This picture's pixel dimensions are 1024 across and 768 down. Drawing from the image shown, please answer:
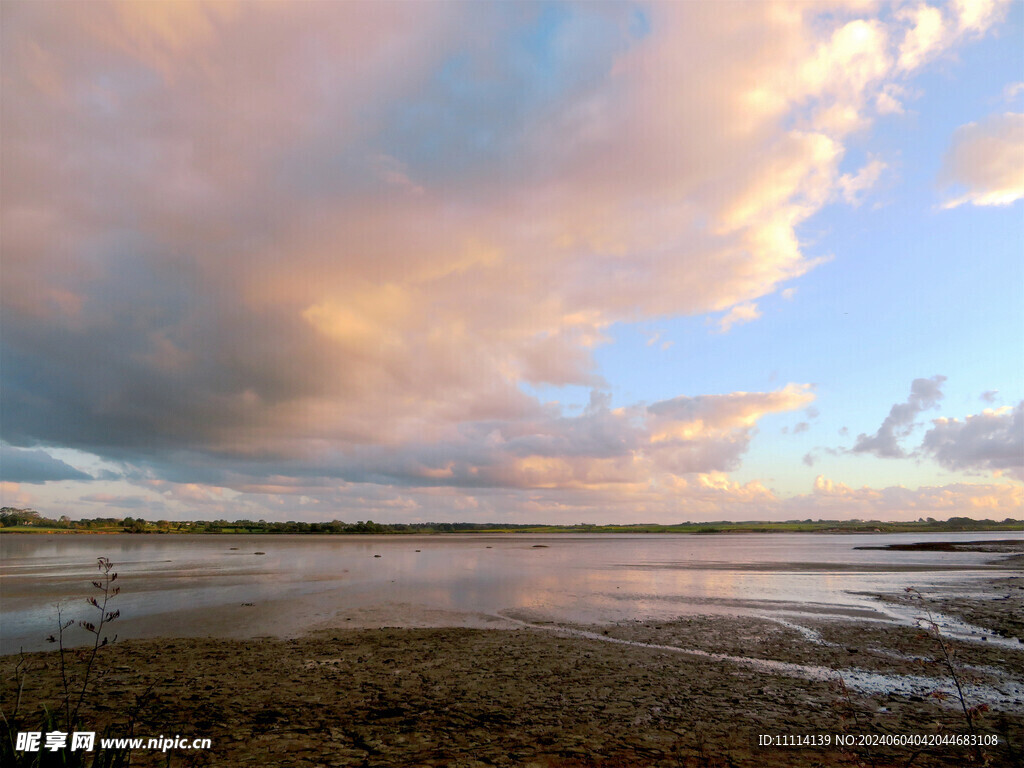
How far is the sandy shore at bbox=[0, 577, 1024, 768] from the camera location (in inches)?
330

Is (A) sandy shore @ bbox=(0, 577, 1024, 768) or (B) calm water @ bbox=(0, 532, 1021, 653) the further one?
(B) calm water @ bbox=(0, 532, 1021, 653)

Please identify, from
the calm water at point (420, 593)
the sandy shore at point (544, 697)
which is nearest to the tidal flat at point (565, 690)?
the sandy shore at point (544, 697)

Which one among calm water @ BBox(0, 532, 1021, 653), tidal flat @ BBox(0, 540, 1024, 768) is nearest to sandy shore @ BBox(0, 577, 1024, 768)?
tidal flat @ BBox(0, 540, 1024, 768)

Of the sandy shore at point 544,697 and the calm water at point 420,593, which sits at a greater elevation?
the sandy shore at point 544,697

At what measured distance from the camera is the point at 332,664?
1362 centimetres

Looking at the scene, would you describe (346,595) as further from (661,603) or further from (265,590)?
(661,603)

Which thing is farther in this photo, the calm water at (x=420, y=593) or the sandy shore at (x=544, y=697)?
the calm water at (x=420, y=593)

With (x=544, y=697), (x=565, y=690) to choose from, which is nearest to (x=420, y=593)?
(x=565, y=690)

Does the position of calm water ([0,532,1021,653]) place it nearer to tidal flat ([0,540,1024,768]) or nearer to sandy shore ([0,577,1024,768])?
tidal flat ([0,540,1024,768])

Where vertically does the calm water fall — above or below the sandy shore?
below

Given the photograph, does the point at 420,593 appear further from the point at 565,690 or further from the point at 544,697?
the point at 544,697

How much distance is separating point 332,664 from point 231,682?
2385 millimetres

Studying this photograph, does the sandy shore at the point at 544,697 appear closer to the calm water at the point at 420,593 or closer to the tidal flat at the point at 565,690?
the tidal flat at the point at 565,690

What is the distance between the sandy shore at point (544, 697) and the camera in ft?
27.5
